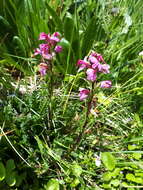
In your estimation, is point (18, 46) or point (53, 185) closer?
point (53, 185)

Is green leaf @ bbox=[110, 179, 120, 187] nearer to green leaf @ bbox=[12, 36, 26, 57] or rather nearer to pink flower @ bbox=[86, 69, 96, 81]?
pink flower @ bbox=[86, 69, 96, 81]

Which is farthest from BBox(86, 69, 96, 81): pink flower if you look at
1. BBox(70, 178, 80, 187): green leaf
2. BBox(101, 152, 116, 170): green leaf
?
BBox(70, 178, 80, 187): green leaf

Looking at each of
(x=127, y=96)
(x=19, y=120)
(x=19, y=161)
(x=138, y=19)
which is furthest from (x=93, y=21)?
(x=19, y=161)

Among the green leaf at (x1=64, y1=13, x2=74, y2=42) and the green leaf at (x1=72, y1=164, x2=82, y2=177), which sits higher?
the green leaf at (x1=64, y1=13, x2=74, y2=42)

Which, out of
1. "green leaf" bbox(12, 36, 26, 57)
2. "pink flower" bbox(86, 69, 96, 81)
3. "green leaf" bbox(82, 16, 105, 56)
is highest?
"green leaf" bbox(82, 16, 105, 56)

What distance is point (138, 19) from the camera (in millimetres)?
1831

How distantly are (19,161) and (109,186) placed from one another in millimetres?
399

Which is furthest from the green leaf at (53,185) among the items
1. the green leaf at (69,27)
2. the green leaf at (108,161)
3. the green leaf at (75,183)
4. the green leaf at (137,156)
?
the green leaf at (69,27)

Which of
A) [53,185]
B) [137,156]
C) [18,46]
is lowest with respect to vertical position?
[53,185]

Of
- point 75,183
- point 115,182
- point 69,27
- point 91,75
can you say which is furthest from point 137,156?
point 69,27

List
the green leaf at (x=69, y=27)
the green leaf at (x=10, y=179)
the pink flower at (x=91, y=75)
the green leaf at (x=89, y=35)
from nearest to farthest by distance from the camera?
the pink flower at (x=91, y=75)
the green leaf at (x=10, y=179)
the green leaf at (x=69, y=27)
the green leaf at (x=89, y=35)

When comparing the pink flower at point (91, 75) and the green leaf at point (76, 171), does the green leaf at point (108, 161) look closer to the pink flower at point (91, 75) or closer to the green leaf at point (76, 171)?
the green leaf at point (76, 171)

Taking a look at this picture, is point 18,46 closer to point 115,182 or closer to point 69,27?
point 69,27

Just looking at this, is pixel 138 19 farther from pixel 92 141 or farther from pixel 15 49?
pixel 92 141
